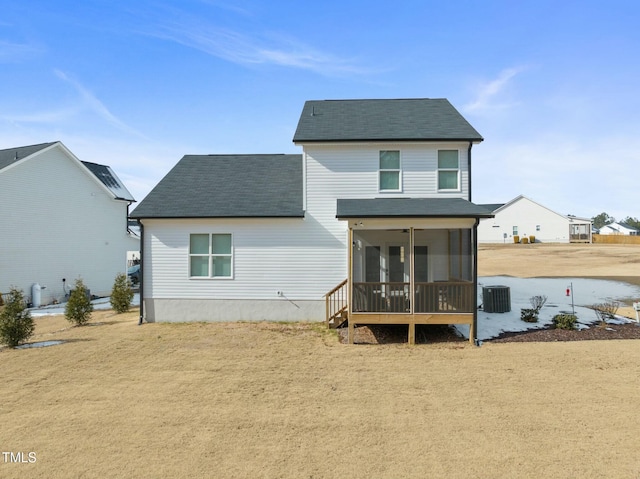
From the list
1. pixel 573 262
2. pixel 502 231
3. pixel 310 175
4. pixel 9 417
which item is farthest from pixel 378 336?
pixel 502 231

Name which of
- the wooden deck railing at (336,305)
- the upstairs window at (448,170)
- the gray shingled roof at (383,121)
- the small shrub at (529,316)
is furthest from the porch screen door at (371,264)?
the small shrub at (529,316)

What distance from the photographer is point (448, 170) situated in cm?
1331

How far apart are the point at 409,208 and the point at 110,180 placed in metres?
21.7

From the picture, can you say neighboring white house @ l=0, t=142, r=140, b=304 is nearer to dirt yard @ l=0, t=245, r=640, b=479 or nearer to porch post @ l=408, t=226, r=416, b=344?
dirt yard @ l=0, t=245, r=640, b=479

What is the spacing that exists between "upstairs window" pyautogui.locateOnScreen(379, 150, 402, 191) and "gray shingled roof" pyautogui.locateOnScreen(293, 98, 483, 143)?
580 mm

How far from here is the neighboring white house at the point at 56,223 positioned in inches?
743

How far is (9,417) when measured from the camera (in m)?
6.18

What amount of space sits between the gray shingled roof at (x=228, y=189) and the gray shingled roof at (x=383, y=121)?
2.25 meters

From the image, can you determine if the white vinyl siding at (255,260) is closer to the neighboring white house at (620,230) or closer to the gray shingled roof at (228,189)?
the gray shingled roof at (228,189)

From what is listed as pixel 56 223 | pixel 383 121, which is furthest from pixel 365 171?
pixel 56 223

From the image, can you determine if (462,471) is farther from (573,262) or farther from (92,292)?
(573,262)

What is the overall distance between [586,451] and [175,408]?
613 centimetres

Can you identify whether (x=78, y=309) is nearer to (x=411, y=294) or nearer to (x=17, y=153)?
(x=411, y=294)

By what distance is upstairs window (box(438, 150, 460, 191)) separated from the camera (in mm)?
13328
